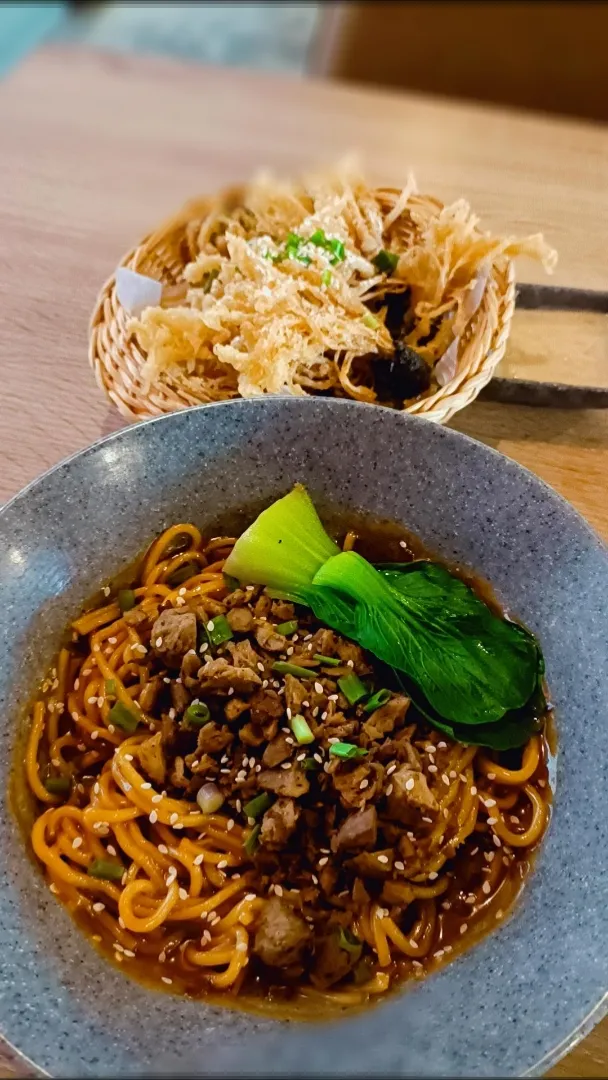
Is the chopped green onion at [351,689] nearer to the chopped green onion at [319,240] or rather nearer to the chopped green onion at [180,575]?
the chopped green onion at [180,575]

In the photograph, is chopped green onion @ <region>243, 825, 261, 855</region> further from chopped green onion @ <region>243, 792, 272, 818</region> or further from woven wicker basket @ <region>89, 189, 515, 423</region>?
woven wicker basket @ <region>89, 189, 515, 423</region>

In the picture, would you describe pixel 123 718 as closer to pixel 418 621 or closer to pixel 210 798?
pixel 210 798

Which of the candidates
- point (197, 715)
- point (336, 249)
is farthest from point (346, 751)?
point (336, 249)

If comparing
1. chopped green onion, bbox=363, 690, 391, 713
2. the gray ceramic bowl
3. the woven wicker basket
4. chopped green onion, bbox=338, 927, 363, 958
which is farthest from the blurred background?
chopped green onion, bbox=338, 927, 363, 958

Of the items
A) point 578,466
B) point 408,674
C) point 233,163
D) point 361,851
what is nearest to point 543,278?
point 578,466

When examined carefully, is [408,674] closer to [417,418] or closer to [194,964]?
[417,418]

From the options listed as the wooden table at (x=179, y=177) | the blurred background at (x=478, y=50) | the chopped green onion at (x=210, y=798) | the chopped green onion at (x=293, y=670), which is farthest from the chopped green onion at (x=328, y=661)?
the blurred background at (x=478, y=50)
